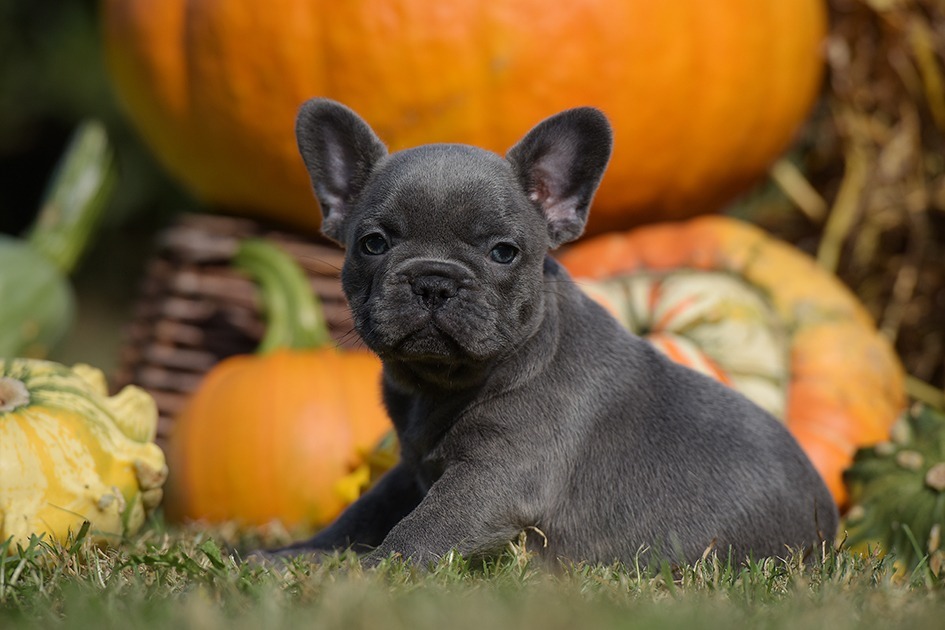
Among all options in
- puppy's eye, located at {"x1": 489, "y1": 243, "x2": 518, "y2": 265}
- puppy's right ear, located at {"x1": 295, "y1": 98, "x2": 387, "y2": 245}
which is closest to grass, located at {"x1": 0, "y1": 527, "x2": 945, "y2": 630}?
puppy's eye, located at {"x1": 489, "y1": 243, "x2": 518, "y2": 265}

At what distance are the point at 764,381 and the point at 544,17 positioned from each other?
174 cm

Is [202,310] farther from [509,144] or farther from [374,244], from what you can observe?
[374,244]

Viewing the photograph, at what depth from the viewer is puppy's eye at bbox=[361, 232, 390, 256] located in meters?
2.88

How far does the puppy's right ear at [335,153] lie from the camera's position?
10.3ft

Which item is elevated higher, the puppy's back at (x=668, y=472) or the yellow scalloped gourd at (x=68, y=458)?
the puppy's back at (x=668, y=472)

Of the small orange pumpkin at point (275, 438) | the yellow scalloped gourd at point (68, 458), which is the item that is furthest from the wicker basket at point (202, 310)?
the yellow scalloped gourd at point (68, 458)

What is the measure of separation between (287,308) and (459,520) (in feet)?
7.39

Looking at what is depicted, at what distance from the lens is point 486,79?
15.6 ft

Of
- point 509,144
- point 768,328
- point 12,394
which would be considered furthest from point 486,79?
point 12,394

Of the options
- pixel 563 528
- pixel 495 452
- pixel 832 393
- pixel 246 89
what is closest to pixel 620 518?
pixel 563 528

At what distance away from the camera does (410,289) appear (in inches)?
107

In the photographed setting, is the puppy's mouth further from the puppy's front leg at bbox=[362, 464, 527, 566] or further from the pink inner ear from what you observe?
the pink inner ear

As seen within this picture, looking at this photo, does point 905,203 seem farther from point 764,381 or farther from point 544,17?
point 544,17

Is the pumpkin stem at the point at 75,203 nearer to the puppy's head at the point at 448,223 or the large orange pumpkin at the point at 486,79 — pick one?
the large orange pumpkin at the point at 486,79
